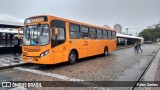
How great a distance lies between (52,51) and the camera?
9.75m

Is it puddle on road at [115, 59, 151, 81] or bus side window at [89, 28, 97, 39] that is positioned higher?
bus side window at [89, 28, 97, 39]

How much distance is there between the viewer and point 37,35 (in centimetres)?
969

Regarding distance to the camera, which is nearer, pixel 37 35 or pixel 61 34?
pixel 37 35

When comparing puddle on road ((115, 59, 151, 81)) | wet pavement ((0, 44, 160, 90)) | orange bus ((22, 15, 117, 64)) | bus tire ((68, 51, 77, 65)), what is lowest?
puddle on road ((115, 59, 151, 81))

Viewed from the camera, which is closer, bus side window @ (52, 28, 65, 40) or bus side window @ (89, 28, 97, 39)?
bus side window @ (52, 28, 65, 40)

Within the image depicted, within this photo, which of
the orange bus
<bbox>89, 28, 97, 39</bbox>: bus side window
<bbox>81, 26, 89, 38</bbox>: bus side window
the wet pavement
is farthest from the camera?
<bbox>89, 28, 97, 39</bbox>: bus side window

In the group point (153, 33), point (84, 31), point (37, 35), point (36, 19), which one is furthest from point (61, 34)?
point (153, 33)

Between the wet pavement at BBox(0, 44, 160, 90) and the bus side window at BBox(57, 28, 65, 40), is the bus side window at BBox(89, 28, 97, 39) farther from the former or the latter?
the bus side window at BBox(57, 28, 65, 40)

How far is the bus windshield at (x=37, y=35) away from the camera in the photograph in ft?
31.5

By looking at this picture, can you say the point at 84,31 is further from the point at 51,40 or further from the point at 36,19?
the point at 36,19

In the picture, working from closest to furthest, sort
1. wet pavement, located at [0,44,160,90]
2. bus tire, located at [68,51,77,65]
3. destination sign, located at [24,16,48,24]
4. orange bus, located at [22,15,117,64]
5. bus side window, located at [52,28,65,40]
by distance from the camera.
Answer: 1. wet pavement, located at [0,44,160,90]
2. orange bus, located at [22,15,117,64]
3. destination sign, located at [24,16,48,24]
4. bus side window, located at [52,28,65,40]
5. bus tire, located at [68,51,77,65]

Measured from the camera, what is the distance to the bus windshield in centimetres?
961

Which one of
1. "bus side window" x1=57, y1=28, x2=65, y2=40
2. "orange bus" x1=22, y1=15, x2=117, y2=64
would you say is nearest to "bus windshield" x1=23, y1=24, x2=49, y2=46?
"orange bus" x1=22, y1=15, x2=117, y2=64

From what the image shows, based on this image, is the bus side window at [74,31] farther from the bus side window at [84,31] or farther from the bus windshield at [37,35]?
the bus windshield at [37,35]
